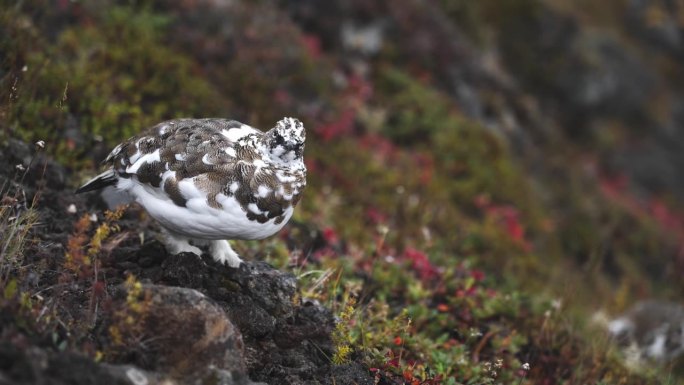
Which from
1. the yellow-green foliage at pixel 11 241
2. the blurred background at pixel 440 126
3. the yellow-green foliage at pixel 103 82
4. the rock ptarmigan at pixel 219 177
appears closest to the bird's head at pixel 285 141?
the rock ptarmigan at pixel 219 177

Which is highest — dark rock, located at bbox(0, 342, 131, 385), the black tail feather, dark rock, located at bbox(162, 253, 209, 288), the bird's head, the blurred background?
the bird's head

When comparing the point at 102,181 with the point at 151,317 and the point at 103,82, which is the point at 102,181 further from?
the point at 103,82

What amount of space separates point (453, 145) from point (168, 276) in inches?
265

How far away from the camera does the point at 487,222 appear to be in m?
8.76

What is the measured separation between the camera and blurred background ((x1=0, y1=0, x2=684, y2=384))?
5461 millimetres

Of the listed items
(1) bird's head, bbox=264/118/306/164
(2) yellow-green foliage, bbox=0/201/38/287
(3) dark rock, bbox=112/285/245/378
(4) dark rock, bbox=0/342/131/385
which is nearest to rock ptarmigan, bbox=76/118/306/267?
(1) bird's head, bbox=264/118/306/164

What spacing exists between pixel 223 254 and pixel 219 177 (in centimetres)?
76

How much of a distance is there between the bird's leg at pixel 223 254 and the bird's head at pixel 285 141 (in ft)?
2.68

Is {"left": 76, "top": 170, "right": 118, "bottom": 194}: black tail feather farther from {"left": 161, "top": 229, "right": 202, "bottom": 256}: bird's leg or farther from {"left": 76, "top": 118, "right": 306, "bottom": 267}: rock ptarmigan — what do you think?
{"left": 161, "top": 229, "right": 202, "bottom": 256}: bird's leg

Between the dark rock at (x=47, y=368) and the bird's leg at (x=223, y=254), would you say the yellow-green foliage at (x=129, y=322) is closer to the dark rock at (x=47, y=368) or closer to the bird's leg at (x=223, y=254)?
the dark rock at (x=47, y=368)

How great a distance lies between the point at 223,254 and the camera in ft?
13.8

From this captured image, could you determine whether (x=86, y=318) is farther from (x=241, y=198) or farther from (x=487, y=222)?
(x=487, y=222)

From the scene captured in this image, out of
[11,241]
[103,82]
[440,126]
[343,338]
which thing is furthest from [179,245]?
[440,126]

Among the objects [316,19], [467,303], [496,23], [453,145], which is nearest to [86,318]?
[467,303]
